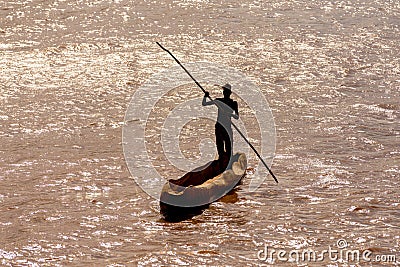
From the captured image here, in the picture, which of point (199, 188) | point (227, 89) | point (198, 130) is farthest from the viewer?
point (198, 130)

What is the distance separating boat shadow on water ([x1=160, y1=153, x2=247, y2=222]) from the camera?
9.19 m

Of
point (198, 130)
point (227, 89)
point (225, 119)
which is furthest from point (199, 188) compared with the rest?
point (198, 130)

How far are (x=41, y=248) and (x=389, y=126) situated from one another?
6.60 m

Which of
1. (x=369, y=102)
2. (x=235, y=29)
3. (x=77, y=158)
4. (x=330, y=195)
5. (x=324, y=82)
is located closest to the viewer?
(x=330, y=195)

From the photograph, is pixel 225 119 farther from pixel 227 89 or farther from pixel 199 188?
pixel 199 188

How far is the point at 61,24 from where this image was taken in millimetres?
17781

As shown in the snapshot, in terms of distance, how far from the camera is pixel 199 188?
30.9 ft

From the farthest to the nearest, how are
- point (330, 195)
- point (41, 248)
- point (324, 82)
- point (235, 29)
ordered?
point (235, 29), point (324, 82), point (330, 195), point (41, 248)

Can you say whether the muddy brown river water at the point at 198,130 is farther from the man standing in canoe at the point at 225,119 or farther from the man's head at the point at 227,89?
the man's head at the point at 227,89

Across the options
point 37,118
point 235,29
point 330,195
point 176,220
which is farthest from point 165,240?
point 235,29

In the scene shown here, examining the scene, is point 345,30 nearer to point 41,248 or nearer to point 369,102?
point 369,102

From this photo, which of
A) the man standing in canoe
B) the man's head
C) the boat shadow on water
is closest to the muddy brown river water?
the boat shadow on water

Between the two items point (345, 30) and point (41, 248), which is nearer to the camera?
point (41, 248)

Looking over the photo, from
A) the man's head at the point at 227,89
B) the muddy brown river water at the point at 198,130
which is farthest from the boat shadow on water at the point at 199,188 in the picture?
the man's head at the point at 227,89
